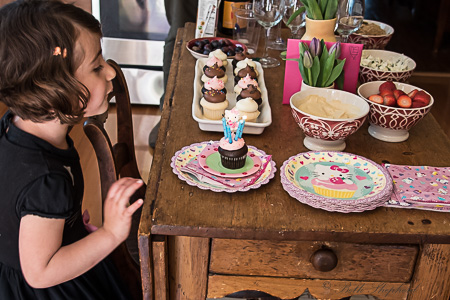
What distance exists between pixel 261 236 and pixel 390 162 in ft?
1.29

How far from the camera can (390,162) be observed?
1.15 m

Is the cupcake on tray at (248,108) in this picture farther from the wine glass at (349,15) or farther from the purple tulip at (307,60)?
the wine glass at (349,15)

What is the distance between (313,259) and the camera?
98 centimetres

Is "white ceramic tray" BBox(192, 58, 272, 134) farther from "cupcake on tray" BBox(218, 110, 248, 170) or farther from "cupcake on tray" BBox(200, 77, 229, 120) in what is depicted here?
"cupcake on tray" BBox(218, 110, 248, 170)

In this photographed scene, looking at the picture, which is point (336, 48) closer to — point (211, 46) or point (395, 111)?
point (395, 111)

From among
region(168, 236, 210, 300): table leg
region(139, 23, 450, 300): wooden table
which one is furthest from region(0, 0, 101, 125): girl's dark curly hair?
region(168, 236, 210, 300): table leg

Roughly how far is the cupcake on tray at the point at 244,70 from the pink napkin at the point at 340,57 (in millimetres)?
109

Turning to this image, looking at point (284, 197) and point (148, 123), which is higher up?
point (284, 197)

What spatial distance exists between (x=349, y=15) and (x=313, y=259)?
0.84 metres

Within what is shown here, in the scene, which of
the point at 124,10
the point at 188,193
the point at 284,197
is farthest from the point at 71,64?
the point at 124,10

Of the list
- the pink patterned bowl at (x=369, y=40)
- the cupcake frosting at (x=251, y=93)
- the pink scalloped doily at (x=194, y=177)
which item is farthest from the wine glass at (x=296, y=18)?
the pink scalloped doily at (x=194, y=177)

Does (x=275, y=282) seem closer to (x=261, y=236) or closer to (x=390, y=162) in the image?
(x=261, y=236)

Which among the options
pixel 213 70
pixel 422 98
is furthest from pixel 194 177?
pixel 422 98

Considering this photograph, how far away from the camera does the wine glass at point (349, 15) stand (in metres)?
1.52
